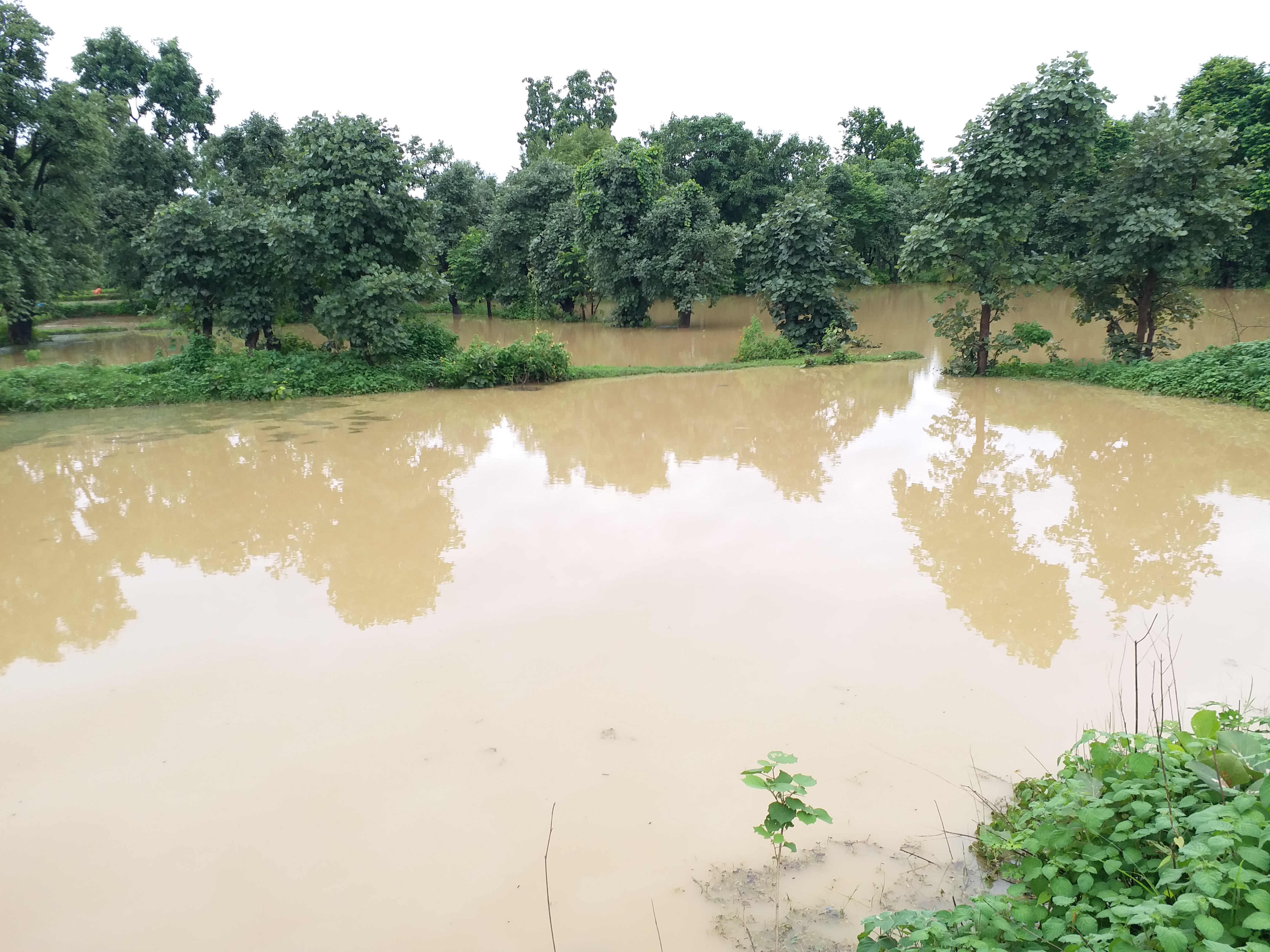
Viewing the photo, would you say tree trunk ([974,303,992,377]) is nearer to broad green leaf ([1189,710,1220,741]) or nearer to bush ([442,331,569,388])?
bush ([442,331,569,388])

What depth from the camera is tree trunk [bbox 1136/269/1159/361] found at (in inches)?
564

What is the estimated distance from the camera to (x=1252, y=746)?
2650mm

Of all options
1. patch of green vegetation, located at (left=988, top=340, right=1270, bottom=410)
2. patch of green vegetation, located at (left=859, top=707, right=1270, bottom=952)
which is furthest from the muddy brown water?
patch of green vegetation, located at (left=988, top=340, right=1270, bottom=410)

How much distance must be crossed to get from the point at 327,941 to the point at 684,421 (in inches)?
415

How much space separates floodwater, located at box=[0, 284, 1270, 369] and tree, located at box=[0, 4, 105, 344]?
6.41 ft

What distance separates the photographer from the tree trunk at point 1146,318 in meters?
14.3

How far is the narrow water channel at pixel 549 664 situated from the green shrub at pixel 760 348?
801cm

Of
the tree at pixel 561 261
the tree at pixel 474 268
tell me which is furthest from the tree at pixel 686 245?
the tree at pixel 474 268

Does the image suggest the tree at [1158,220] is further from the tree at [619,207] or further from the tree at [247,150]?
the tree at [247,150]

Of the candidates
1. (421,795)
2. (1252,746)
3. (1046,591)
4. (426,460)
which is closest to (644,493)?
(426,460)

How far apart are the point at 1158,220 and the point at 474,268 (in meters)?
21.2

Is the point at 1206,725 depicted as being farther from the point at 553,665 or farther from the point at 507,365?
the point at 507,365

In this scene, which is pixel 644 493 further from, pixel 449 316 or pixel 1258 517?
pixel 449 316

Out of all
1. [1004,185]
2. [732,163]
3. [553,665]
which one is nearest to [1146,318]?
[1004,185]
